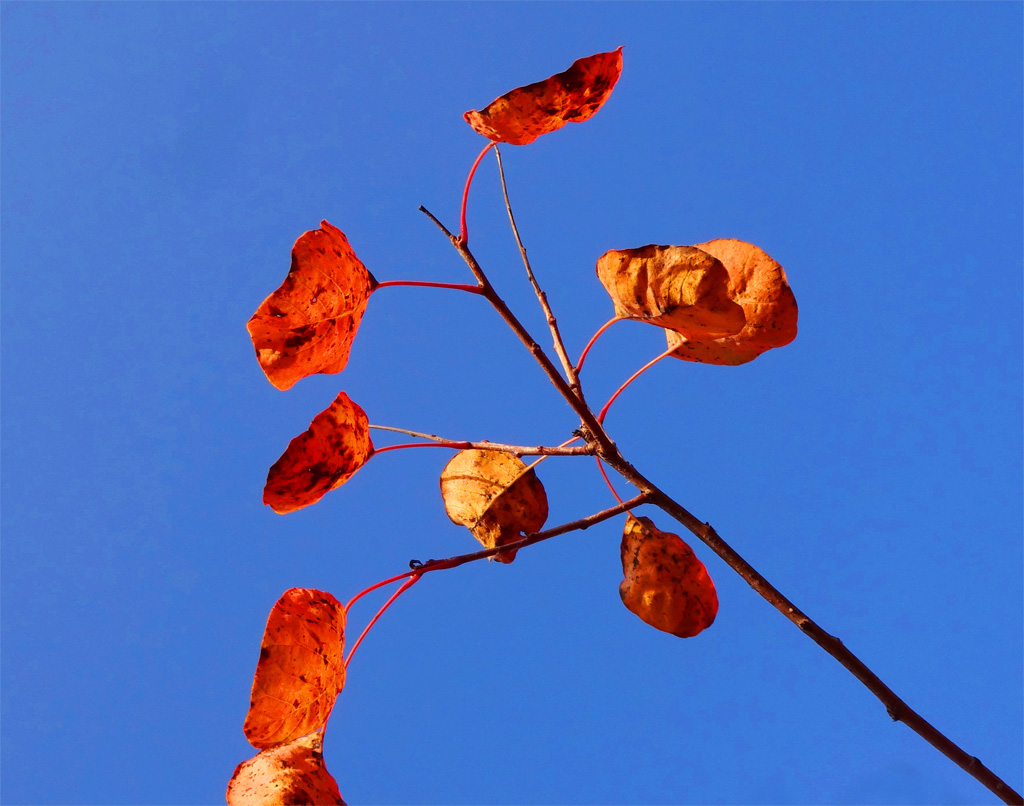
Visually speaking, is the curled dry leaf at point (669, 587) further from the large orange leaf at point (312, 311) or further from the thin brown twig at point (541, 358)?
the large orange leaf at point (312, 311)

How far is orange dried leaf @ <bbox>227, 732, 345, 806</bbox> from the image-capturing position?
3.66 ft

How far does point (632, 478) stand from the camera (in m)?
1.13

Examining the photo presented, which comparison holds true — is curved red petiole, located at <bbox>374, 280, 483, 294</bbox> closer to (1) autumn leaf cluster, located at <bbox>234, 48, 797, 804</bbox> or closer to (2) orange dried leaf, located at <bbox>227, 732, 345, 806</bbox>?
(1) autumn leaf cluster, located at <bbox>234, 48, 797, 804</bbox>

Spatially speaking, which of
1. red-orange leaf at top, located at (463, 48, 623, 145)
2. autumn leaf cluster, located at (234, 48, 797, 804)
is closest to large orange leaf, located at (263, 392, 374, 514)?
autumn leaf cluster, located at (234, 48, 797, 804)

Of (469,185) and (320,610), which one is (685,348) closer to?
(469,185)

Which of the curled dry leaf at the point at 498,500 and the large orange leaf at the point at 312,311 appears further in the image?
the curled dry leaf at the point at 498,500

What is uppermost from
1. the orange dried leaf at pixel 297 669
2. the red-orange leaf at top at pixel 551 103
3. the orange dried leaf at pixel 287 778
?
the red-orange leaf at top at pixel 551 103

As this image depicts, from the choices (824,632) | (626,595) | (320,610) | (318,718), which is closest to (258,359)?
(320,610)

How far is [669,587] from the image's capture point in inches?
49.4

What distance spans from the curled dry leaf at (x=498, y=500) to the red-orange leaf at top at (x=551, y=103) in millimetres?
511

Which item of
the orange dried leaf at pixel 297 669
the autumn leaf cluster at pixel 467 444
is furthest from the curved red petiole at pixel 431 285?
the orange dried leaf at pixel 297 669

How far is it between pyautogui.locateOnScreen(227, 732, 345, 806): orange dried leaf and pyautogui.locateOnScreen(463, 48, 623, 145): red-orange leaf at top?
3.11 feet

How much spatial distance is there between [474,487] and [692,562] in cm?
37

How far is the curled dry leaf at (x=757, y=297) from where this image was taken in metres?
1.20
